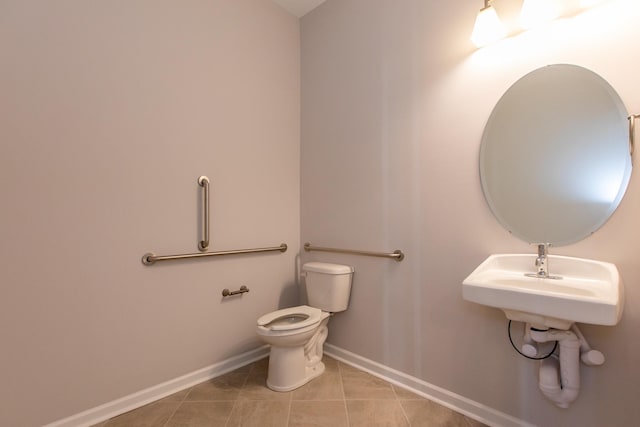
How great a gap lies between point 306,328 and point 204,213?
3.09 feet

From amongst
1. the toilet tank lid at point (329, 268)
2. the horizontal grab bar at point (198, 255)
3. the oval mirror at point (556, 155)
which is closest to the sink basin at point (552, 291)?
the oval mirror at point (556, 155)

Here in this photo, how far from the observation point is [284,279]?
92.8 inches

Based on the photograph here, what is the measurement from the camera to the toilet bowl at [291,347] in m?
1.70

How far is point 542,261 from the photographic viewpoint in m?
1.27

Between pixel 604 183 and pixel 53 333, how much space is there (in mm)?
2508

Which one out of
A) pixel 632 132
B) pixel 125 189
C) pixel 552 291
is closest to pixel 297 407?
pixel 552 291

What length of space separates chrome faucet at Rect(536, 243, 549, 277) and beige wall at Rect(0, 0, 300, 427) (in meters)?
1.64

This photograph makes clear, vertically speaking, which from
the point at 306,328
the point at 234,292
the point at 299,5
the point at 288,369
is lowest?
the point at 288,369

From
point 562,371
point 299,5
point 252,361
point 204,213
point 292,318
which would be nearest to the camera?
A: point 562,371

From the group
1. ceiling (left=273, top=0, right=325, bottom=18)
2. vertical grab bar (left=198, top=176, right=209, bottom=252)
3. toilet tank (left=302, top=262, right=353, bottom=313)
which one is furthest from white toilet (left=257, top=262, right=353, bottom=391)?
ceiling (left=273, top=0, right=325, bottom=18)

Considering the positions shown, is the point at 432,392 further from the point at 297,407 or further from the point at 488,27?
the point at 488,27

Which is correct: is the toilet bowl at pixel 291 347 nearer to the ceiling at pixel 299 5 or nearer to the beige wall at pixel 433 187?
the beige wall at pixel 433 187

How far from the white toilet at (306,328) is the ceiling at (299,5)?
6.53ft

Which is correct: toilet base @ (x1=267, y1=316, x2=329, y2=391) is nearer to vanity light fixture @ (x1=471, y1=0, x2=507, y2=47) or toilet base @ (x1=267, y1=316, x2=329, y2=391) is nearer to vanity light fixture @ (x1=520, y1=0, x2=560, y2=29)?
vanity light fixture @ (x1=471, y1=0, x2=507, y2=47)
